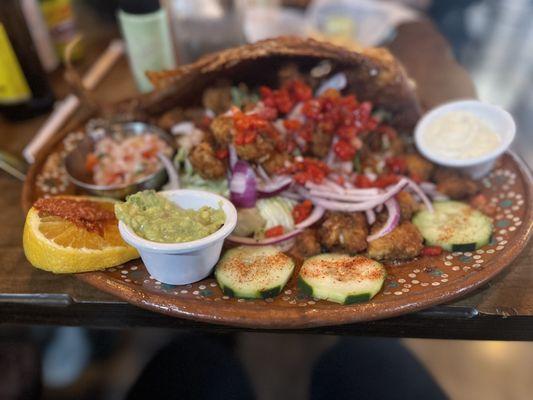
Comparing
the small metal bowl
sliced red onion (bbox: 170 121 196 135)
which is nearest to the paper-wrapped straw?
the small metal bowl

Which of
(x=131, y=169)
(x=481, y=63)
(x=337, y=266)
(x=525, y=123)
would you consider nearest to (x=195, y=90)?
(x=131, y=169)

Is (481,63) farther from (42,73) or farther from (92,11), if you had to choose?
(92,11)

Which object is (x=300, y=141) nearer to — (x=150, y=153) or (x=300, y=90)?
(x=300, y=90)

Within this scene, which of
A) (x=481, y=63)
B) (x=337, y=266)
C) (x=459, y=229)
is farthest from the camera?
(x=481, y=63)

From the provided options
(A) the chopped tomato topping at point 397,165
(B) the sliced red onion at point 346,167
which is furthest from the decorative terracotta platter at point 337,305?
(B) the sliced red onion at point 346,167

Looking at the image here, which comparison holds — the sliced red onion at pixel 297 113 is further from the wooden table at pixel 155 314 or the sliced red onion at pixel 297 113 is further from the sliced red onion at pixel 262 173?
the wooden table at pixel 155 314

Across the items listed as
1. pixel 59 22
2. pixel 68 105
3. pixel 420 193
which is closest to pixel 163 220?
pixel 420 193

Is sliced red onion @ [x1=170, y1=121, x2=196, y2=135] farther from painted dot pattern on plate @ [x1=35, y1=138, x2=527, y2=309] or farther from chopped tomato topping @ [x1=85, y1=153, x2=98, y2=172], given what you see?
painted dot pattern on plate @ [x1=35, y1=138, x2=527, y2=309]
